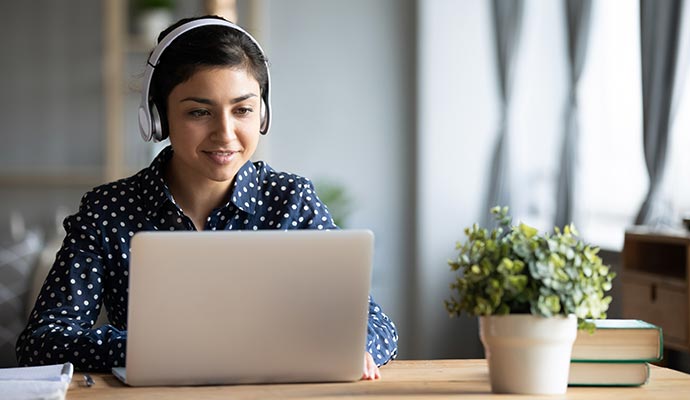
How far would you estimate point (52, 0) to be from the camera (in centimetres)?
553

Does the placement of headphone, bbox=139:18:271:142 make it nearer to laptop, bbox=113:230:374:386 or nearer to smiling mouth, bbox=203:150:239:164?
smiling mouth, bbox=203:150:239:164

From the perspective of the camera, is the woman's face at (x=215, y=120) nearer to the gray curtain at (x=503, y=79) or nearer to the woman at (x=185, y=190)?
the woman at (x=185, y=190)

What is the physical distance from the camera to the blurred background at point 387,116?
4.99m

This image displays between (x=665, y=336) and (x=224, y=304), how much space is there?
7.41 feet

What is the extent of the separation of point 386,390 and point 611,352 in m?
0.35

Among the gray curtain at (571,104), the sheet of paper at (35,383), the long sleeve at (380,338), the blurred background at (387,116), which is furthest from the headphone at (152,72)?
the gray curtain at (571,104)

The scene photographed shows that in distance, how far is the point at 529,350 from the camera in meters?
1.55

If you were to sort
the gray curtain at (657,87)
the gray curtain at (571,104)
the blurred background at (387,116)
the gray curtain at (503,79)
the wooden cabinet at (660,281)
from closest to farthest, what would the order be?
the wooden cabinet at (660,281) → the gray curtain at (657,87) → the gray curtain at (571,104) → the blurred background at (387,116) → the gray curtain at (503,79)

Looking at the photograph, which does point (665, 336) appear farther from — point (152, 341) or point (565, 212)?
point (152, 341)

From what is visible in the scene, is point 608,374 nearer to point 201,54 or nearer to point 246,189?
point 246,189

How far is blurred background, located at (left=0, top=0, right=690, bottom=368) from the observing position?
16.4 ft

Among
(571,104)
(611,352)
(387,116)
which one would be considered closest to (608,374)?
(611,352)

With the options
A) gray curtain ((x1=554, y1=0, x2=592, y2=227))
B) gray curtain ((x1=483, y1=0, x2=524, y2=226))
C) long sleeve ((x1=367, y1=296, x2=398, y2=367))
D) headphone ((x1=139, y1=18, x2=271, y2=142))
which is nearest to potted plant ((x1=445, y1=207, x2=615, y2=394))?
long sleeve ((x1=367, y1=296, x2=398, y2=367))

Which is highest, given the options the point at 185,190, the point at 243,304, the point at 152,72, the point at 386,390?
the point at 152,72
